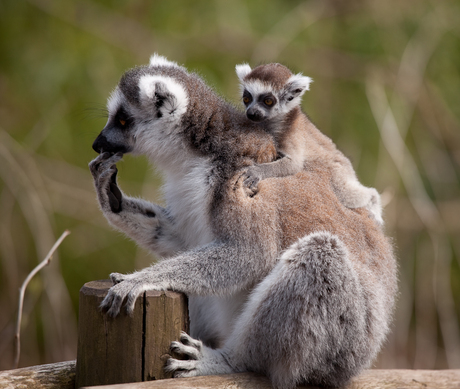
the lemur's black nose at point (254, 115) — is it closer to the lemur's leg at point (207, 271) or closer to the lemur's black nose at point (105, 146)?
the lemur's black nose at point (105, 146)

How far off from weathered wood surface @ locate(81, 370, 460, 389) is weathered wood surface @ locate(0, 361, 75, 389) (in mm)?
720

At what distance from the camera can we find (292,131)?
13.0 feet

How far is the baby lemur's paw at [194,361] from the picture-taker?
2955 millimetres

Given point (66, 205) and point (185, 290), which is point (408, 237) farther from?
point (185, 290)

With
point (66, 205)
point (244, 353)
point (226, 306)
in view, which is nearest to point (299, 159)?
point (226, 306)

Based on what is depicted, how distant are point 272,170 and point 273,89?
2.93 ft

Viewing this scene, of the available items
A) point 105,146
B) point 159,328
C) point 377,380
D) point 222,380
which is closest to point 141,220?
point 105,146

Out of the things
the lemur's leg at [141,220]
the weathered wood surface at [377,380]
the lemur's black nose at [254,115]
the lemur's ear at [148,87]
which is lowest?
the weathered wood surface at [377,380]

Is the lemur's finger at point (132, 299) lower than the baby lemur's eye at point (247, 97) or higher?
lower

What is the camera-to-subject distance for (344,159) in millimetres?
4215

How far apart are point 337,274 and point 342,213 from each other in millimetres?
591

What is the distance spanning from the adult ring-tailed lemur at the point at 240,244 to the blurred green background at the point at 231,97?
116 inches

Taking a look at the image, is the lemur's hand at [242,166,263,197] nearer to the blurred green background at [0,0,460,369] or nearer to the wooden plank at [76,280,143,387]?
the wooden plank at [76,280,143,387]

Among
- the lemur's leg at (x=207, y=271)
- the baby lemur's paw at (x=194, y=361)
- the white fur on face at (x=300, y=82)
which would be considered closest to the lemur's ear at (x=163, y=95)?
the lemur's leg at (x=207, y=271)
